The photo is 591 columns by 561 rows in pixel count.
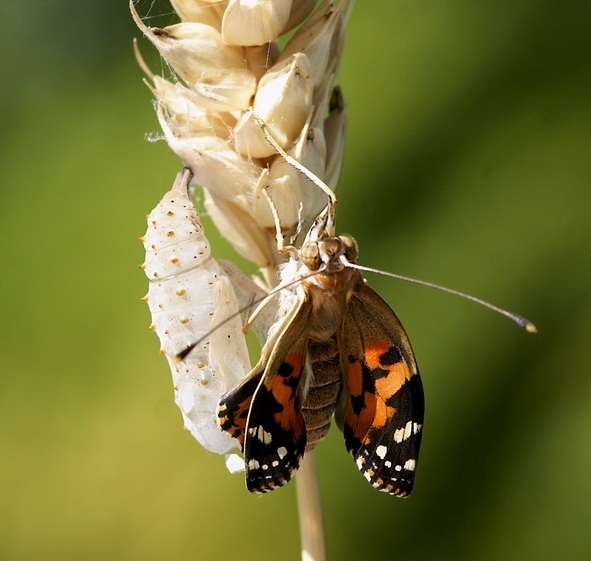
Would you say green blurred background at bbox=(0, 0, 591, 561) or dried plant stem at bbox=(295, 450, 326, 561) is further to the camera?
green blurred background at bbox=(0, 0, 591, 561)

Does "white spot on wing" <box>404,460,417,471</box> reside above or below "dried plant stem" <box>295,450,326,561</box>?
above

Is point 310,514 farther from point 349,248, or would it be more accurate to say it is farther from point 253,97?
point 253,97

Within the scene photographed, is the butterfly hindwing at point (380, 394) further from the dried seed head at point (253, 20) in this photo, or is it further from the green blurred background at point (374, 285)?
the green blurred background at point (374, 285)

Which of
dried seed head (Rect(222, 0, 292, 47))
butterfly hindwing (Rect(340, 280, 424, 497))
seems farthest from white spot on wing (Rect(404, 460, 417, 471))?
dried seed head (Rect(222, 0, 292, 47))

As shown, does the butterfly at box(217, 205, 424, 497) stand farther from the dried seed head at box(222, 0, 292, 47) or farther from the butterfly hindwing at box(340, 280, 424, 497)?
the dried seed head at box(222, 0, 292, 47)

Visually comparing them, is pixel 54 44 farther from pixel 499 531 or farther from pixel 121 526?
pixel 499 531

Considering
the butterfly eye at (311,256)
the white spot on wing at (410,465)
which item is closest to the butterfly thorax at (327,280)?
the butterfly eye at (311,256)

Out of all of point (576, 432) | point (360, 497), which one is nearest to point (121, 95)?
point (360, 497)
